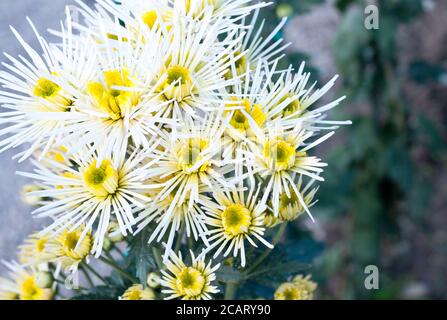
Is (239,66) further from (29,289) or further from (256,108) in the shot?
(29,289)

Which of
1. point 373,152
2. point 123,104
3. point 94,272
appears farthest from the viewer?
point 373,152

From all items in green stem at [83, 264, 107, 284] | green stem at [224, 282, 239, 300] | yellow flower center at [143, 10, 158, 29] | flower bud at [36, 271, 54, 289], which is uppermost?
yellow flower center at [143, 10, 158, 29]

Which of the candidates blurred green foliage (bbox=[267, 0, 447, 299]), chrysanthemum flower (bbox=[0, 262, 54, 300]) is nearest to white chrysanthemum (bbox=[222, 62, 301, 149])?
chrysanthemum flower (bbox=[0, 262, 54, 300])

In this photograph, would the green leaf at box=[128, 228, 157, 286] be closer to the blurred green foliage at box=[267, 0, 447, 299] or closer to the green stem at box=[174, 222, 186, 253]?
the green stem at box=[174, 222, 186, 253]

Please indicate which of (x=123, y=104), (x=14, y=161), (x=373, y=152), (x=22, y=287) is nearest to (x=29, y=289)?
(x=22, y=287)

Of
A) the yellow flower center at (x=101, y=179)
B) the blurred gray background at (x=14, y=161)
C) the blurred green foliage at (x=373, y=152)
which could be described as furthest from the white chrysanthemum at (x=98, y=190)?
the blurred green foliage at (x=373, y=152)

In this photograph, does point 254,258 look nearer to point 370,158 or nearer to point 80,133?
point 80,133
